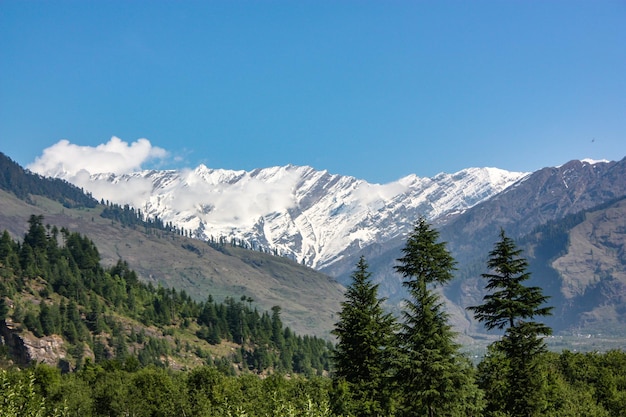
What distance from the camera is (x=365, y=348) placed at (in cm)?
7412

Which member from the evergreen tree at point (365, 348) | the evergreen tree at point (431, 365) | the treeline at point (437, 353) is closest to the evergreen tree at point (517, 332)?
the treeline at point (437, 353)

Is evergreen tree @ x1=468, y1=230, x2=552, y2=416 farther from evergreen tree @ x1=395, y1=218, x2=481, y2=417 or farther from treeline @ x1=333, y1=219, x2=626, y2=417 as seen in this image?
evergreen tree @ x1=395, y1=218, x2=481, y2=417

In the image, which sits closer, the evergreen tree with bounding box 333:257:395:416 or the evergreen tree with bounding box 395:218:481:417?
the evergreen tree with bounding box 395:218:481:417

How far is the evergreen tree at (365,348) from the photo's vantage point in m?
71.7

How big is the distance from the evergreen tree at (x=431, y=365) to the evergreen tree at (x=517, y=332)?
436cm

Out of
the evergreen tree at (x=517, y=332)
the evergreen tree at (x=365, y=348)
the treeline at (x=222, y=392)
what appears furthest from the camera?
the treeline at (x=222, y=392)

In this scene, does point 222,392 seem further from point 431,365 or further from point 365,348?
point 431,365

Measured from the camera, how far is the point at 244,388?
13038 centimetres

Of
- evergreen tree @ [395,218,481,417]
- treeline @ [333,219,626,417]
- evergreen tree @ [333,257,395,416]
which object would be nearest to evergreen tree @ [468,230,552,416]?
treeline @ [333,219,626,417]

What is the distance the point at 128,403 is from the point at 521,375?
8526 cm

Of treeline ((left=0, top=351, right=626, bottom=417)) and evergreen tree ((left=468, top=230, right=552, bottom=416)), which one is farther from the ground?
evergreen tree ((left=468, top=230, right=552, bottom=416))

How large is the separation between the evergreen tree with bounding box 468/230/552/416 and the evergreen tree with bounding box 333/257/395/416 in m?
11.5

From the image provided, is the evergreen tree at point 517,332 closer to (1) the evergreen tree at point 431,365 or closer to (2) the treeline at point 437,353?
(2) the treeline at point 437,353

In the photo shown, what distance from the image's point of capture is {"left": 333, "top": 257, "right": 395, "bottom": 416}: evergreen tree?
71.7m
